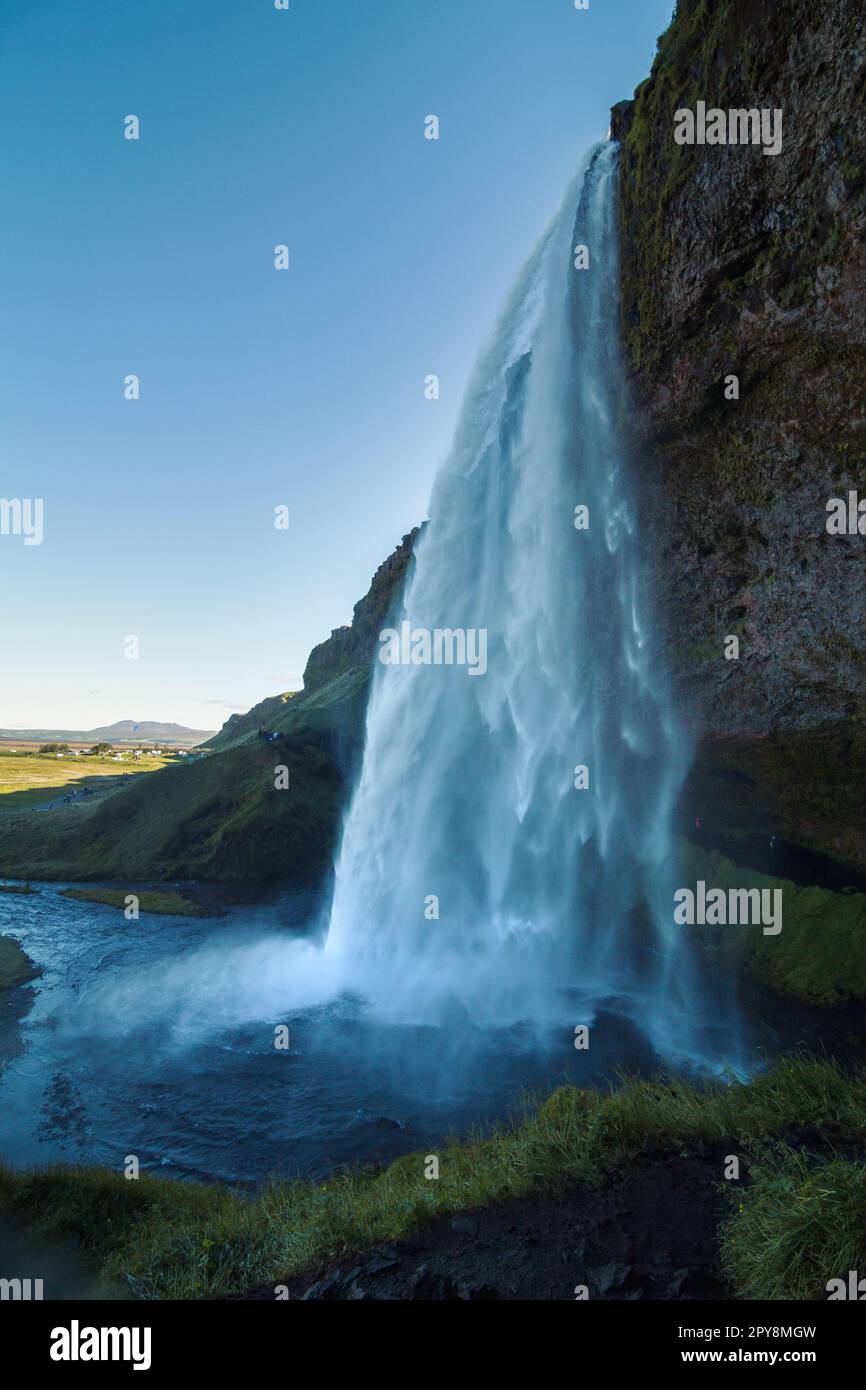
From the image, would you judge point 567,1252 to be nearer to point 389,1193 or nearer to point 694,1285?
point 694,1285

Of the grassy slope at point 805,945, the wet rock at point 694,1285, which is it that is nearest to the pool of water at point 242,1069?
the grassy slope at point 805,945

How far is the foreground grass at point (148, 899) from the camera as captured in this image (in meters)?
33.2

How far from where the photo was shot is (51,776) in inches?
3735

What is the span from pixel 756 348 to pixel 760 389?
1196 millimetres

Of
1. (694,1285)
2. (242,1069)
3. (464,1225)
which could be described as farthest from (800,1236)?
(242,1069)

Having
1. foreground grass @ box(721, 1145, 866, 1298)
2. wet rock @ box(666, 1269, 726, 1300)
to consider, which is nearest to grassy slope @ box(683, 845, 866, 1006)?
foreground grass @ box(721, 1145, 866, 1298)

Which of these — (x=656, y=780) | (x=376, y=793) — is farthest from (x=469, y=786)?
(x=656, y=780)

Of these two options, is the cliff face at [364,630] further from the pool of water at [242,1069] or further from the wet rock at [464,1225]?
the wet rock at [464,1225]

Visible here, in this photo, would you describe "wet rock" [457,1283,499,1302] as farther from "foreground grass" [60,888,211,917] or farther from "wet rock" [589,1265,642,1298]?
"foreground grass" [60,888,211,917]

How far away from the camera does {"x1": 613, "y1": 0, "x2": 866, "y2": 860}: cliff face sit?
15703 mm

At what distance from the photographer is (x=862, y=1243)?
5266 millimetres

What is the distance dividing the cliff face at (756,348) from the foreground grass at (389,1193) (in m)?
14.5

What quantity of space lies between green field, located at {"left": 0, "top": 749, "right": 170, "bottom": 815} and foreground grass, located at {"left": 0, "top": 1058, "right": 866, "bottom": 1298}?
5570 cm

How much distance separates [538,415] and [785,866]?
70.0ft
